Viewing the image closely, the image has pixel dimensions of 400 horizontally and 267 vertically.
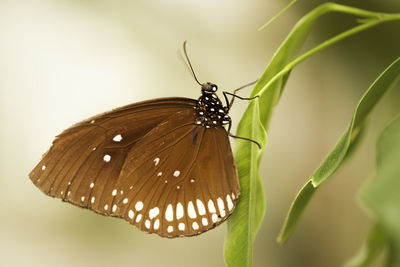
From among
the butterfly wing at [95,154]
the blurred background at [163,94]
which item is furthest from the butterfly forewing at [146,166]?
the blurred background at [163,94]

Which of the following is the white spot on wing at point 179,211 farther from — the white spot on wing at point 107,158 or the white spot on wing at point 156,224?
the white spot on wing at point 107,158

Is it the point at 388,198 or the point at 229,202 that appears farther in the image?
the point at 229,202

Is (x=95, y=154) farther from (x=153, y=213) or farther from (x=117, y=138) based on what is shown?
(x=153, y=213)

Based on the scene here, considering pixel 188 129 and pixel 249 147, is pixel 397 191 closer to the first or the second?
pixel 249 147

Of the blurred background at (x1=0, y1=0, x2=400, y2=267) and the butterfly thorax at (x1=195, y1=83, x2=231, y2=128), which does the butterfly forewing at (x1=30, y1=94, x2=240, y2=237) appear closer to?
the butterfly thorax at (x1=195, y1=83, x2=231, y2=128)

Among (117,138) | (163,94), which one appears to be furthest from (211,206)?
(163,94)

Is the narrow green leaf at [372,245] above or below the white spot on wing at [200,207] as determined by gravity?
below
